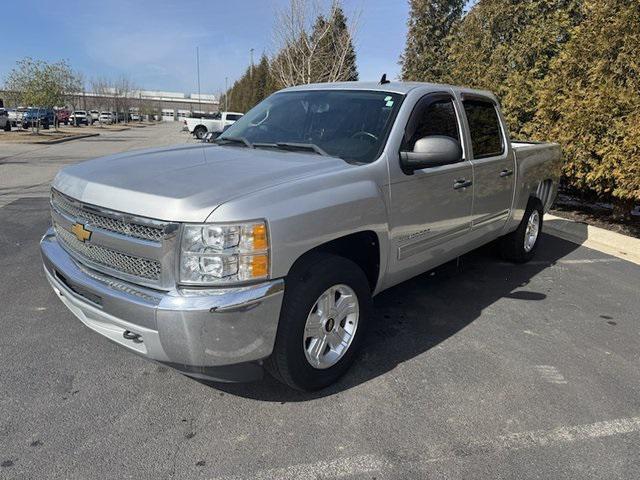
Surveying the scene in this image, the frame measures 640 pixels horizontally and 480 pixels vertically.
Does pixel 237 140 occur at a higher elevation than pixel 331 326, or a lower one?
higher

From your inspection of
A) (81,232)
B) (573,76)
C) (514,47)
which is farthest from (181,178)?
(514,47)

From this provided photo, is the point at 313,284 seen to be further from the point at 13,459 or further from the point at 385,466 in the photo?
the point at 13,459

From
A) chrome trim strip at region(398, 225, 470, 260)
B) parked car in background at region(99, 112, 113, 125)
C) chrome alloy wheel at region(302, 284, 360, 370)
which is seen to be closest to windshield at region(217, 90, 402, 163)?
chrome trim strip at region(398, 225, 470, 260)

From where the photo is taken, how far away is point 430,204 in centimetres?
367

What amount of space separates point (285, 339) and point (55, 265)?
5.19 feet

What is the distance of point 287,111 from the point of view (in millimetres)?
4086

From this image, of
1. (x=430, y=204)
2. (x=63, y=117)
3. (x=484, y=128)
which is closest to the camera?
(x=430, y=204)

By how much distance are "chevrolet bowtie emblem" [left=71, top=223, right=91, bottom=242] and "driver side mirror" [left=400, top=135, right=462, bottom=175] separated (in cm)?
204

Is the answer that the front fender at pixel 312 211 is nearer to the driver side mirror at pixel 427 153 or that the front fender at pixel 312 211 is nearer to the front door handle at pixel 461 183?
the driver side mirror at pixel 427 153

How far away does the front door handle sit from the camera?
12.9 ft

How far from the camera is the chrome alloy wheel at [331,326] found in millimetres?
2939

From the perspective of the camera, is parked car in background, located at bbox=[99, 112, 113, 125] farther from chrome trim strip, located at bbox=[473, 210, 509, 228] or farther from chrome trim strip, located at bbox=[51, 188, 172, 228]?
chrome trim strip, located at bbox=[51, 188, 172, 228]

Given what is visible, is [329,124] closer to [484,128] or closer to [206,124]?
[484,128]

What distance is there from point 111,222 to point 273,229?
928 millimetres
